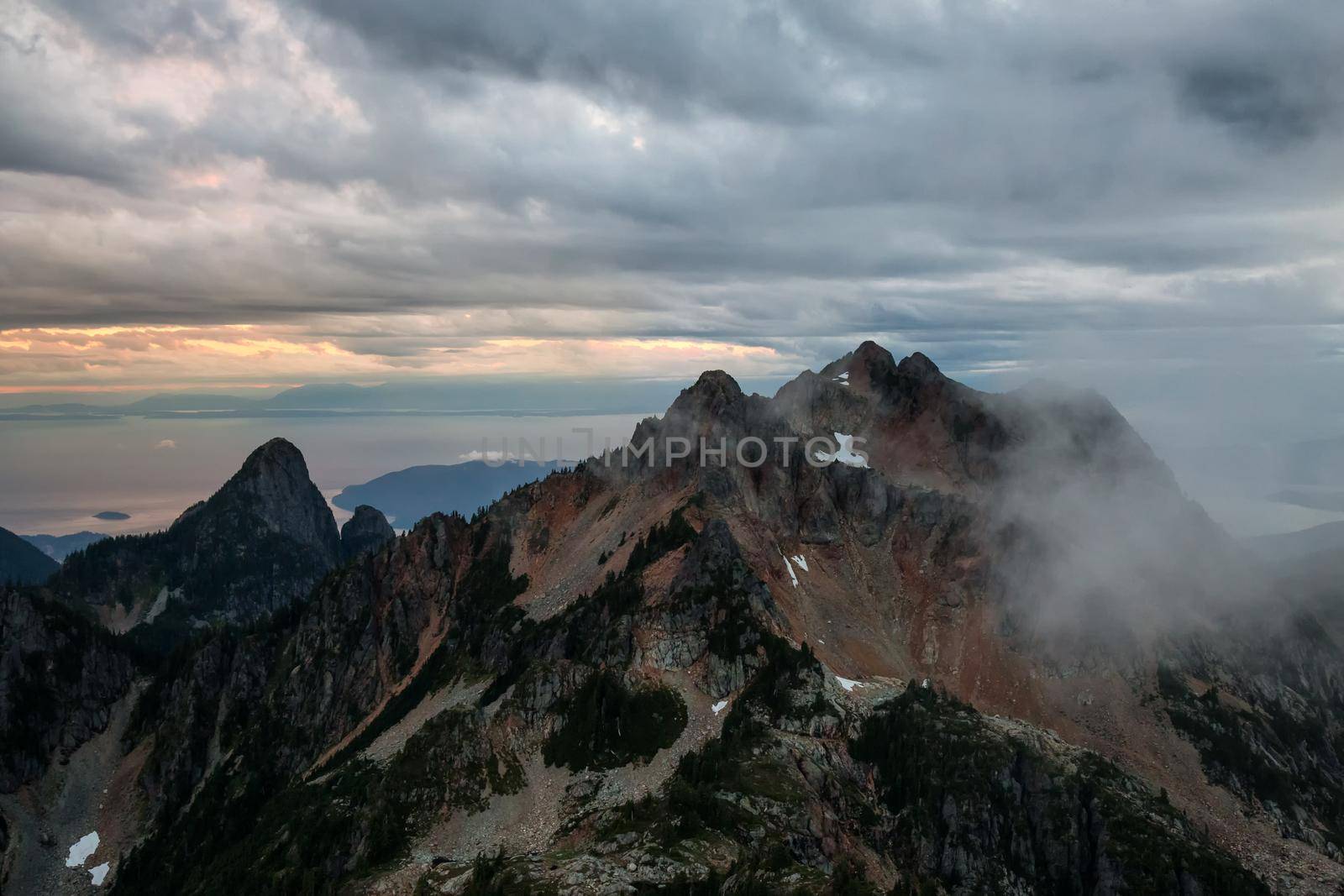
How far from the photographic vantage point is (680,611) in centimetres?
17500

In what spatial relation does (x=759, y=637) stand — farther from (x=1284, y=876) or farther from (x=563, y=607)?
(x=1284, y=876)

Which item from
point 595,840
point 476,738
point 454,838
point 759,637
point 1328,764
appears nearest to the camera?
point 595,840

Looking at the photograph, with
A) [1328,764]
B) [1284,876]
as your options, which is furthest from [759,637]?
[1328,764]

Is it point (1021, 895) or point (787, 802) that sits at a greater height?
point (787, 802)

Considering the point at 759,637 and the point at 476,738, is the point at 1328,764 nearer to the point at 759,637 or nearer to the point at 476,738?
the point at 759,637

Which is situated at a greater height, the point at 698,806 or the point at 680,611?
the point at 680,611

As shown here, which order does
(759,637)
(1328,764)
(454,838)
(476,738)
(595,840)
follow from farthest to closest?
(1328,764)
(759,637)
(476,738)
(454,838)
(595,840)

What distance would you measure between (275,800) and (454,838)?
3237 inches

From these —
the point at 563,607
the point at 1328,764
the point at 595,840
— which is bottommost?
the point at 1328,764

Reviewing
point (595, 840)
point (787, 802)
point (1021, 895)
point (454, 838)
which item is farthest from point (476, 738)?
point (1021, 895)

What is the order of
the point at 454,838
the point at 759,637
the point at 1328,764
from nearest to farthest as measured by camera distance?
the point at 454,838, the point at 759,637, the point at 1328,764

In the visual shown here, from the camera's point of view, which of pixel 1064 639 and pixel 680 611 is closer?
pixel 680 611

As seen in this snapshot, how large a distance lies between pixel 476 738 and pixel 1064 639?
141m

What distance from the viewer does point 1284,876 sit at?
137625 millimetres
